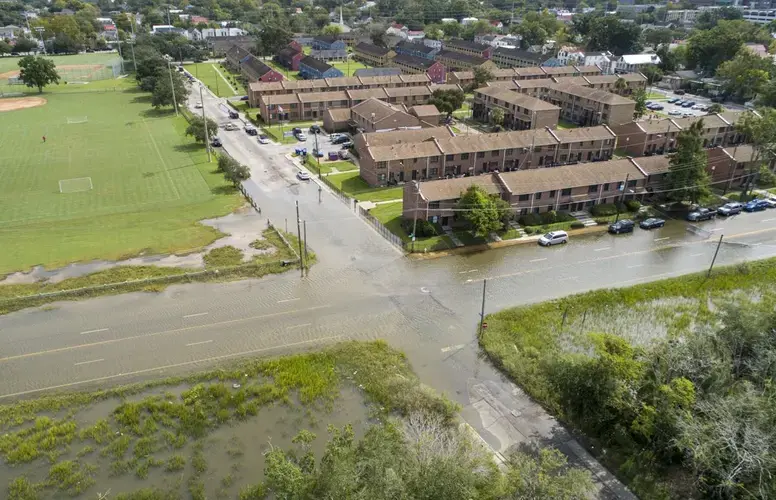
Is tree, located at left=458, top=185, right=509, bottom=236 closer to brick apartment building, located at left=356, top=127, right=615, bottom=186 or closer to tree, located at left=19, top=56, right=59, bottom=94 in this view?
brick apartment building, located at left=356, top=127, right=615, bottom=186

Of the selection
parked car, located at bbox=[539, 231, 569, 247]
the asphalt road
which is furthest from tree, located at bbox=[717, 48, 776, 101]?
parked car, located at bbox=[539, 231, 569, 247]

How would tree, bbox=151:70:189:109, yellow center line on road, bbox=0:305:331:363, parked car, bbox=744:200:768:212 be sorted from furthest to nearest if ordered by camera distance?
tree, bbox=151:70:189:109, parked car, bbox=744:200:768:212, yellow center line on road, bbox=0:305:331:363

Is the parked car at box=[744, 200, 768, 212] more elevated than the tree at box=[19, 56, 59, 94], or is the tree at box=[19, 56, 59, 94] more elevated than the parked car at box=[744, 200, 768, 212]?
the tree at box=[19, 56, 59, 94]

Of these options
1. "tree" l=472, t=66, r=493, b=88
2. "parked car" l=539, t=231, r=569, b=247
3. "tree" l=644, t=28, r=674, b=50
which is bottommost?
"parked car" l=539, t=231, r=569, b=247

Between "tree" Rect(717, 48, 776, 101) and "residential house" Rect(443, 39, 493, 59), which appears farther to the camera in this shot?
"residential house" Rect(443, 39, 493, 59)

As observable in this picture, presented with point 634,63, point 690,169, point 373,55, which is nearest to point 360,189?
point 690,169

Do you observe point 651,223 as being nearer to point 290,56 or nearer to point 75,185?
point 75,185

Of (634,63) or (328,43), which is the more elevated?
(328,43)
